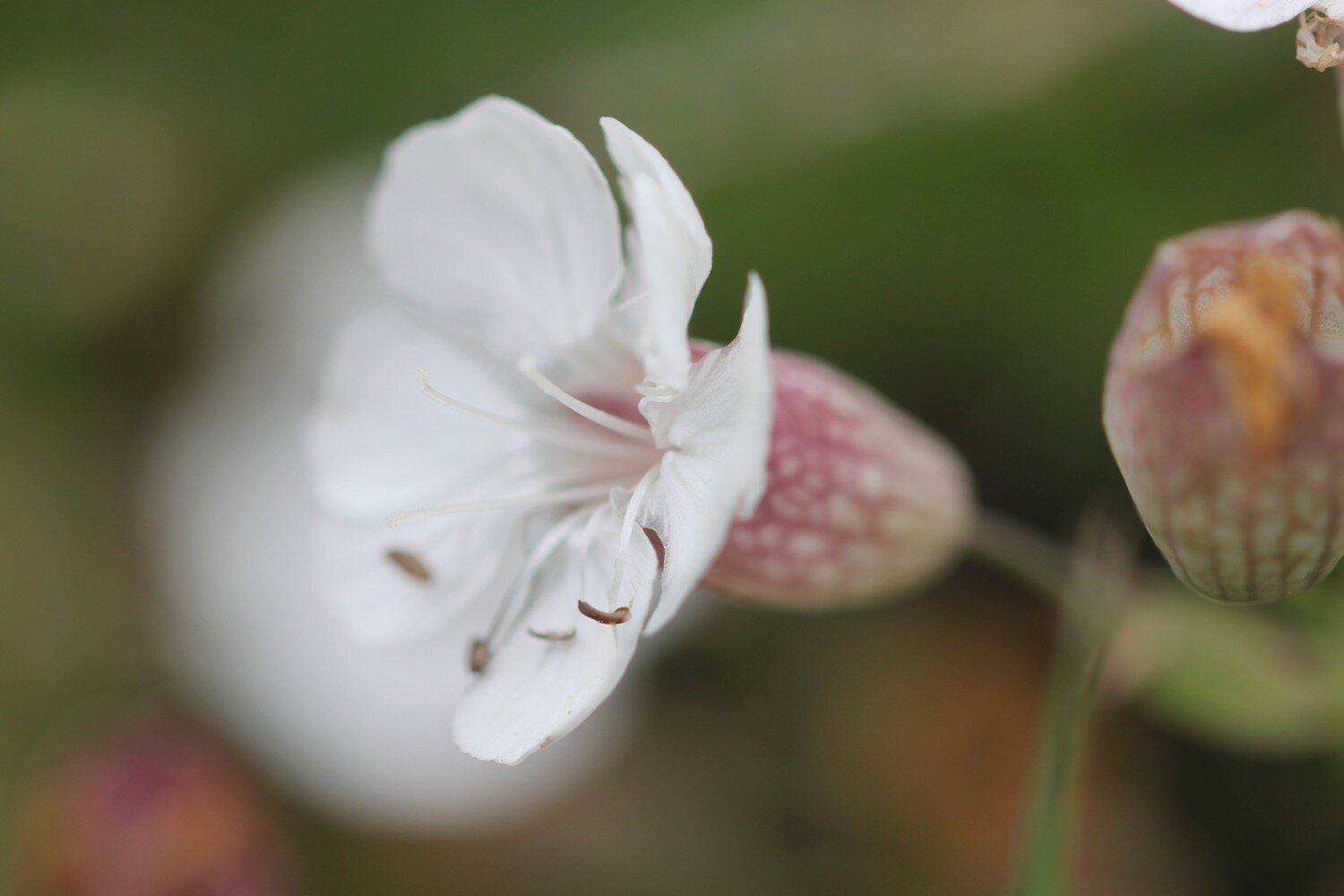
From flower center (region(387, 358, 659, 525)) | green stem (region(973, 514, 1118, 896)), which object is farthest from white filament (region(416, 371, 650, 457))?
green stem (region(973, 514, 1118, 896))

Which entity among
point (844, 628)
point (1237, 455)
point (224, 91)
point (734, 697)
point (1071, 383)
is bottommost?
point (734, 697)

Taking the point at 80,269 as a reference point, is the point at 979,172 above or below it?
above

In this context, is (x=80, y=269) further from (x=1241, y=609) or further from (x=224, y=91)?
(x=1241, y=609)

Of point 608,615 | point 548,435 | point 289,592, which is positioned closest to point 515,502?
point 548,435

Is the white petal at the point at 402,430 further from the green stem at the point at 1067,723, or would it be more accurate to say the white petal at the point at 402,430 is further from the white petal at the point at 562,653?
the green stem at the point at 1067,723

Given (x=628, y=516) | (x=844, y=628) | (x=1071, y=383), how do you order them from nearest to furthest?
(x=628, y=516) → (x=1071, y=383) → (x=844, y=628)

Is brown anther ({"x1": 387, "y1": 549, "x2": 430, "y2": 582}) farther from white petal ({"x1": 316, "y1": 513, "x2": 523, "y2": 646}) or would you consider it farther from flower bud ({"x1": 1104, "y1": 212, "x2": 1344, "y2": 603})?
flower bud ({"x1": 1104, "y1": 212, "x2": 1344, "y2": 603})

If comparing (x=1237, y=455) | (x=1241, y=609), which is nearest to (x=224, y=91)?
(x=1241, y=609)
